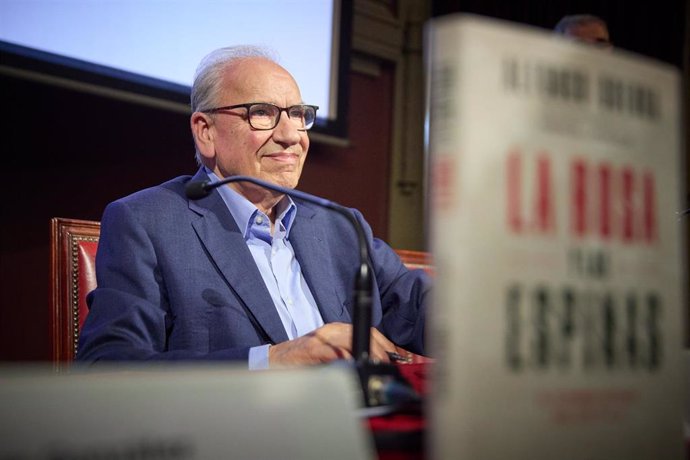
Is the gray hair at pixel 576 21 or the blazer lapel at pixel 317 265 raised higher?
the gray hair at pixel 576 21

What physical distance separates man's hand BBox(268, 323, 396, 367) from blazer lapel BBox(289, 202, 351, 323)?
1.17ft

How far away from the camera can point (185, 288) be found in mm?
1385

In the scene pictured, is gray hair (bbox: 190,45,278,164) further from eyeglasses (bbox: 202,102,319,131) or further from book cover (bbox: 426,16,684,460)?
book cover (bbox: 426,16,684,460)

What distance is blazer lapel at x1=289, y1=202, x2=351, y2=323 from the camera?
61.0 inches

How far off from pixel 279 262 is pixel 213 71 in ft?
1.66

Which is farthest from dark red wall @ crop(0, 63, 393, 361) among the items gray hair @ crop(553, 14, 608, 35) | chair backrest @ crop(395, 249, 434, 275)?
gray hair @ crop(553, 14, 608, 35)

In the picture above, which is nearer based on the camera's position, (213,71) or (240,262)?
(240,262)

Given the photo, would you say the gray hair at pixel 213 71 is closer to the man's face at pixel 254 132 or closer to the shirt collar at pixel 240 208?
the man's face at pixel 254 132

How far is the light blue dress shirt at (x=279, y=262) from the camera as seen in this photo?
1514 mm

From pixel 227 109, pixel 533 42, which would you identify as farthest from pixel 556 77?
pixel 227 109

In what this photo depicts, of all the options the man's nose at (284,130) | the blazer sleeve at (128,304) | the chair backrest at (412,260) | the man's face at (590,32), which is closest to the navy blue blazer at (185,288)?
the blazer sleeve at (128,304)

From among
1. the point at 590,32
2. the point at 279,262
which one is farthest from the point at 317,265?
the point at 590,32

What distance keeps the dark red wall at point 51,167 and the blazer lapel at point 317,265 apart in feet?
3.17

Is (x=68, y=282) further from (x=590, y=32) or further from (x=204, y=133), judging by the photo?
(x=590, y=32)
